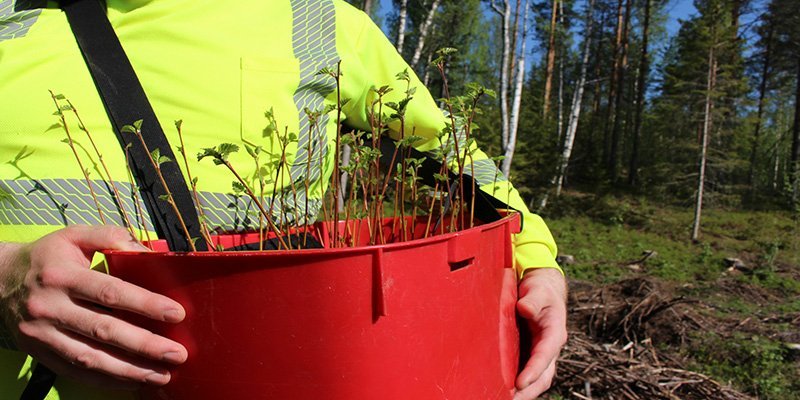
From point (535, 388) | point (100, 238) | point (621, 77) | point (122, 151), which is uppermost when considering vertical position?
point (621, 77)

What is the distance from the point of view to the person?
0.62 metres

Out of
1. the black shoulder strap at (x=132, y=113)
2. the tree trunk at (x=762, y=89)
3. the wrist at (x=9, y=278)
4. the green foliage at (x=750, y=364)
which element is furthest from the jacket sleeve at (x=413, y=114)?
the tree trunk at (x=762, y=89)

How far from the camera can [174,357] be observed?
0.59m

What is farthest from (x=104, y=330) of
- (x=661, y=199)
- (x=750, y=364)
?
(x=661, y=199)

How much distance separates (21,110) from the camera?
87 cm

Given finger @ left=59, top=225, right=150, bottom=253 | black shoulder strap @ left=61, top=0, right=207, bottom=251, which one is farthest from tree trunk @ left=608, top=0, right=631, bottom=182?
finger @ left=59, top=225, right=150, bottom=253

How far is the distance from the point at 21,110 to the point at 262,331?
0.64 m

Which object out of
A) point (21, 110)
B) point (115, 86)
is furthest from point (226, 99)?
point (21, 110)

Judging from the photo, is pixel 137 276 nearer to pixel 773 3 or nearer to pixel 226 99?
pixel 226 99

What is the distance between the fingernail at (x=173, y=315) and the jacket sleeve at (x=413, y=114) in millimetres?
553

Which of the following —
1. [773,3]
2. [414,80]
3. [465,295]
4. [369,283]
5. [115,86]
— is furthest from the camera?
[773,3]

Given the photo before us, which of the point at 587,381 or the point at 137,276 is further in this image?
the point at 587,381

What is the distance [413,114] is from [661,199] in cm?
2216

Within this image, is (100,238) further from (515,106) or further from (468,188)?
(515,106)
